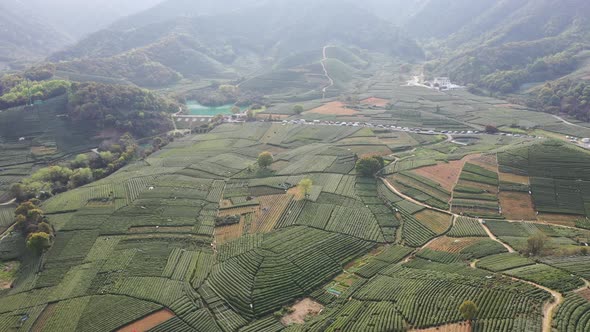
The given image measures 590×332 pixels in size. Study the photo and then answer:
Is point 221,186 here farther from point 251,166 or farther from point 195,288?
point 195,288

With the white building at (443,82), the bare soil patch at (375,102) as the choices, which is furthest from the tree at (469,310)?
the white building at (443,82)

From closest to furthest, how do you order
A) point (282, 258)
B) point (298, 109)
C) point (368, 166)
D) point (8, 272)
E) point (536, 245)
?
point (536, 245) < point (282, 258) < point (8, 272) < point (368, 166) < point (298, 109)

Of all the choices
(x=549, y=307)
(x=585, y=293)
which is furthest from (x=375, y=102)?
(x=549, y=307)

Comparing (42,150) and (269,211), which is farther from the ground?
(42,150)

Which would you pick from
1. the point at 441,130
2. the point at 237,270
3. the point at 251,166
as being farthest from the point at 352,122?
the point at 237,270

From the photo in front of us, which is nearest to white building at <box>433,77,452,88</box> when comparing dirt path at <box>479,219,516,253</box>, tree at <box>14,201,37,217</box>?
dirt path at <box>479,219,516,253</box>

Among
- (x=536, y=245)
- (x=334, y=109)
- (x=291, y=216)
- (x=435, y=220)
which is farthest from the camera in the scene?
(x=334, y=109)

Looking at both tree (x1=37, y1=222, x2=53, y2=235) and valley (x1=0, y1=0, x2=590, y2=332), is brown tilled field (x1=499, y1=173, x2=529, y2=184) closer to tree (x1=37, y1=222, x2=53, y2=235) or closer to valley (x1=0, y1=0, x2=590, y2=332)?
valley (x1=0, y1=0, x2=590, y2=332)

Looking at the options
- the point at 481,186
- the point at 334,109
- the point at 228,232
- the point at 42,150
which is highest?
the point at 334,109

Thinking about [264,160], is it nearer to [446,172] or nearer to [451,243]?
[446,172]
